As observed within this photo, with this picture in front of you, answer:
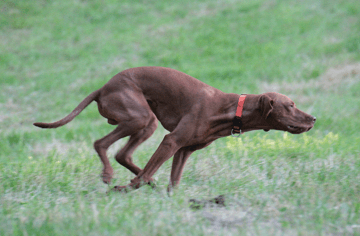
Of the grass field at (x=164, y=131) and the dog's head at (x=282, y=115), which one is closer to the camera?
the grass field at (x=164, y=131)

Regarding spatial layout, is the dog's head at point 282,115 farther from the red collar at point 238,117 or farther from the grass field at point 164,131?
the grass field at point 164,131

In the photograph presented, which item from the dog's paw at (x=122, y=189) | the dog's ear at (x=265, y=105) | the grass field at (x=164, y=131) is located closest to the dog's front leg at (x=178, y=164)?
the grass field at (x=164, y=131)

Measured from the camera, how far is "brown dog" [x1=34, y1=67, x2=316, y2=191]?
4.34 meters

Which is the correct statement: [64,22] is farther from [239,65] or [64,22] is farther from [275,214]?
[275,214]

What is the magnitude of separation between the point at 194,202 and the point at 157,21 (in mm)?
13471

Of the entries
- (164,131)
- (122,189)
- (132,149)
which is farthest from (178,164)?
(164,131)

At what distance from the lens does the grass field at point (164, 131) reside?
144 inches

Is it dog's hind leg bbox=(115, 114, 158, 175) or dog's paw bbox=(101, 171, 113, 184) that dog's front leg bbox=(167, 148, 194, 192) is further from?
dog's paw bbox=(101, 171, 113, 184)

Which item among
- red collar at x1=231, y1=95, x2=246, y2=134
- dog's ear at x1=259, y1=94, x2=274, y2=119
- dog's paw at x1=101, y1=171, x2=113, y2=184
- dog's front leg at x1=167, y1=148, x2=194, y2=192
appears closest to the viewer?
dog's ear at x1=259, y1=94, x2=274, y2=119

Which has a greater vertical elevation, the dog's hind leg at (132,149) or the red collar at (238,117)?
the red collar at (238,117)

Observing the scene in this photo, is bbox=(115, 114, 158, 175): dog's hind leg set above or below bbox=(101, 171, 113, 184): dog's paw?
above

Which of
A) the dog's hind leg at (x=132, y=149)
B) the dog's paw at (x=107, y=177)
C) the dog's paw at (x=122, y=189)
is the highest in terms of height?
the dog's hind leg at (x=132, y=149)

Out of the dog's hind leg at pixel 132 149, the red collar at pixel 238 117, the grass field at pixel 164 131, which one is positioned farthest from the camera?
the dog's hind leg at pixel 132 149

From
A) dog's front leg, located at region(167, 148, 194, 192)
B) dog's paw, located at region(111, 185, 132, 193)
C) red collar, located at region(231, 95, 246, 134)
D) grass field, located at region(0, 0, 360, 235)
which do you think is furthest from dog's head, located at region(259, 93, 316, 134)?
dog's paw, located at region(111, 185, 132, 193)
